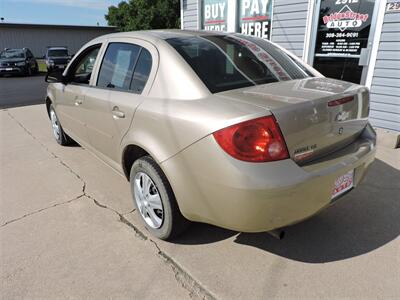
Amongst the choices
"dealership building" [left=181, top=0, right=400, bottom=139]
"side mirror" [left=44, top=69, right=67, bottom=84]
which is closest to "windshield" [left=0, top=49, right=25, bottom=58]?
"dealership building" [left=181, top=0, right=400, bottom=139]

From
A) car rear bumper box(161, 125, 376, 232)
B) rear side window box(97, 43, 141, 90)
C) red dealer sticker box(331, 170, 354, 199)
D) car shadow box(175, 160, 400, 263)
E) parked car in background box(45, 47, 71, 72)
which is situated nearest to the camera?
car rear bumper box(161, 125, 376, 232)

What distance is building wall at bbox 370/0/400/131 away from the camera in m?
4.75

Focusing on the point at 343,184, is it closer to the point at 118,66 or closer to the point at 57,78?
the point at 118,66

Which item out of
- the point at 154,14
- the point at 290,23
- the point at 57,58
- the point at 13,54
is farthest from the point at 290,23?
the point at 154,14

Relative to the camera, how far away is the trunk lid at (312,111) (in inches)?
75.0

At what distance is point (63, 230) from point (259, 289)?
1.79 metres

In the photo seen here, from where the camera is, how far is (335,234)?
2.63m

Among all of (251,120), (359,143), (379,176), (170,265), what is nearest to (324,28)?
(379,176)

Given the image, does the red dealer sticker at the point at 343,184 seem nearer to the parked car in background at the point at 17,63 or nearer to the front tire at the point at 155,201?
the front tire at the point at 155,201

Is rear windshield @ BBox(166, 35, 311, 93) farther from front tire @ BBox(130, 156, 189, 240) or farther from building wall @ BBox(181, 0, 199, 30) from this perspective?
building wall @ BBox(181, 0, 199, 30)

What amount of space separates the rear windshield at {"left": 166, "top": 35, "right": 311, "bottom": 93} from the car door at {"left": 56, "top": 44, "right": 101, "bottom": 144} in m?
1.37

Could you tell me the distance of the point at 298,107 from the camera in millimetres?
1931

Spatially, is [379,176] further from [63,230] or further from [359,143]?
[63,230]

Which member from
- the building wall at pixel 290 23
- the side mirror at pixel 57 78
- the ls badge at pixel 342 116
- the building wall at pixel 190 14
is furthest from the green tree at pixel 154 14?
the ls badge at pixel 342 116
